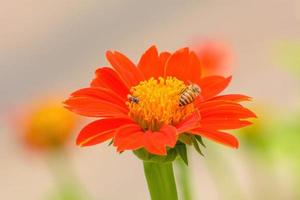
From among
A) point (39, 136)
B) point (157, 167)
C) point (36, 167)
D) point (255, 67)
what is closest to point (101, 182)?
point (36, 167)

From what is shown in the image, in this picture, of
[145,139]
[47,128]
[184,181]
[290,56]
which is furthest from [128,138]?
[290,56]

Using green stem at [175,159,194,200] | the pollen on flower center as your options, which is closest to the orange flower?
the pollen on flower center

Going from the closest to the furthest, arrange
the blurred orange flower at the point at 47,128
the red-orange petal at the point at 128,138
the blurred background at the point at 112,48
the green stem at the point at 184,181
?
the red-orange petal at the point at 128,138
the green stem at the point at 184,181
the blurred orange flower at the point at 47,128
the blurred background at the point at 112,48

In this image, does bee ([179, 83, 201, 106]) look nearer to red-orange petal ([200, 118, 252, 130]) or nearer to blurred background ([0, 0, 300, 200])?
red-orange petal ([200, 118, 252, 130])

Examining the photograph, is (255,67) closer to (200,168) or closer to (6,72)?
(200,168)

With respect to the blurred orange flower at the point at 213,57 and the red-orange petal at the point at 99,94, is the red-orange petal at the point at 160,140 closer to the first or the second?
the red-orange petal at the point at 99,94

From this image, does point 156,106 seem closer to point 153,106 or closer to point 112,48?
point 153,106

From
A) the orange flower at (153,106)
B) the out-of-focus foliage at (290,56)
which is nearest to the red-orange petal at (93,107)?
the orange flower at (153,106)
